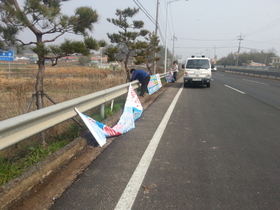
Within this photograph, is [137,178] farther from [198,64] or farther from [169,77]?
[169,77]

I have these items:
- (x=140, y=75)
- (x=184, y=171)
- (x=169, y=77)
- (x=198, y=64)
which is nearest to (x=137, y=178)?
(x=184, y=171)

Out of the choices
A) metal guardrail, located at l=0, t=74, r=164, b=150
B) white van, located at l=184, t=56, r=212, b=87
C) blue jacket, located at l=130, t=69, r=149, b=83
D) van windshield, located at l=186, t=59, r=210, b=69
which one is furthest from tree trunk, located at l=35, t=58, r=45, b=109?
van windshield, located at l=186, t=59, r=210, b=69

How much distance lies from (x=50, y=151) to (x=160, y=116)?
378 centimetres

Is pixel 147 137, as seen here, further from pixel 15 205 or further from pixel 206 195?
pixel 15 205

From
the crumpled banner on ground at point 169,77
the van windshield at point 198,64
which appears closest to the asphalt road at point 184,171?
the van windshield at point 198,64

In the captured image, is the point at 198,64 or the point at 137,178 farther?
the point at 198,64

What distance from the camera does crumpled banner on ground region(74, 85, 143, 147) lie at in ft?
14.4

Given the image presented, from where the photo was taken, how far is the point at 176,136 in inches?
203

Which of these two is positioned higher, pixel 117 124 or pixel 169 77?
pixel 169 77

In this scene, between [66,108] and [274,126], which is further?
[274,126]

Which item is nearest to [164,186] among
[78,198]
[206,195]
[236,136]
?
[206,195]

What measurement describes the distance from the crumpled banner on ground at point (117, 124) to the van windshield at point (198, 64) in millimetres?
9541

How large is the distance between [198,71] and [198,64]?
70cm

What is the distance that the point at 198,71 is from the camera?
15641 mm
